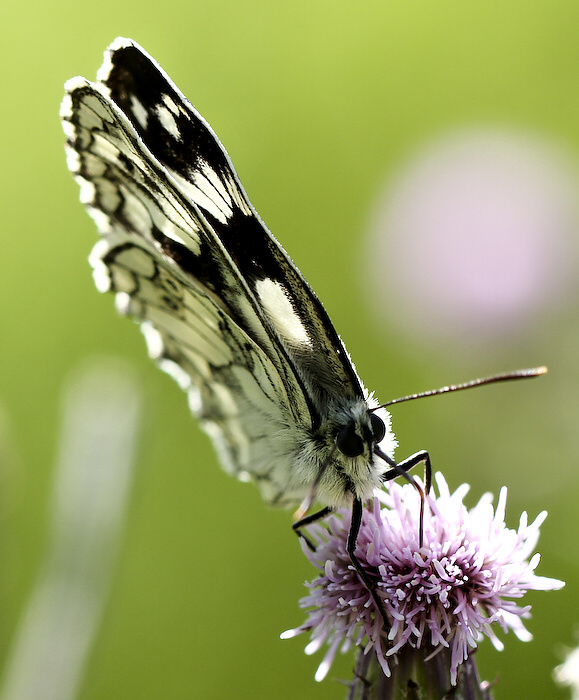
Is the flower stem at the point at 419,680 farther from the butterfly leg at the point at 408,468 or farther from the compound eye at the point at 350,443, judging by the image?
the compound eye at the point at 350,443

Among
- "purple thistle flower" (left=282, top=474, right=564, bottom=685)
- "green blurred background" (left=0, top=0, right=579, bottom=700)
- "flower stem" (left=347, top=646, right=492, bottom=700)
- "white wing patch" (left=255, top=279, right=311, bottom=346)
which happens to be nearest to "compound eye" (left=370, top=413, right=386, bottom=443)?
"purple thistle flower" (left=282, top=474, right=564, bottom=685)

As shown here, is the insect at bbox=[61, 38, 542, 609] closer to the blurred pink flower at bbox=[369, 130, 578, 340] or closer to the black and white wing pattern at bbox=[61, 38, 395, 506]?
the black and white wing pattern at bbox=[61, 38, 395, 506]

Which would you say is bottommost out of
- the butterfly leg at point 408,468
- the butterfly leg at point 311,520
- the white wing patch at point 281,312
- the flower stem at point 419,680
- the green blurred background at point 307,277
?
the flower stem at point 419,680

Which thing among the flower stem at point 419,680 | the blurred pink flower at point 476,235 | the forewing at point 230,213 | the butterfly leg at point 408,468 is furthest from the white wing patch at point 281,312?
the blurred pink flower at point 476,235

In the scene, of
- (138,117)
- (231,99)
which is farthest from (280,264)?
(231,99)

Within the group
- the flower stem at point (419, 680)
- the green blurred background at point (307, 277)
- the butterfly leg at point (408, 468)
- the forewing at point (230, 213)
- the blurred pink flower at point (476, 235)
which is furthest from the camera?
the blurred pink flower at point (476, 235)

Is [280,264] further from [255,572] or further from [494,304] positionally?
[494,304]

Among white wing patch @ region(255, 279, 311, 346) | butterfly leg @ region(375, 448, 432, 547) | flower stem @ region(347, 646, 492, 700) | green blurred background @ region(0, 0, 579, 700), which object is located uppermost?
green blurred background @ region(0, 0, 579, 700)

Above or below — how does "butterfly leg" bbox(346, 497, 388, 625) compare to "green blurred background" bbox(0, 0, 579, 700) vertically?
below
